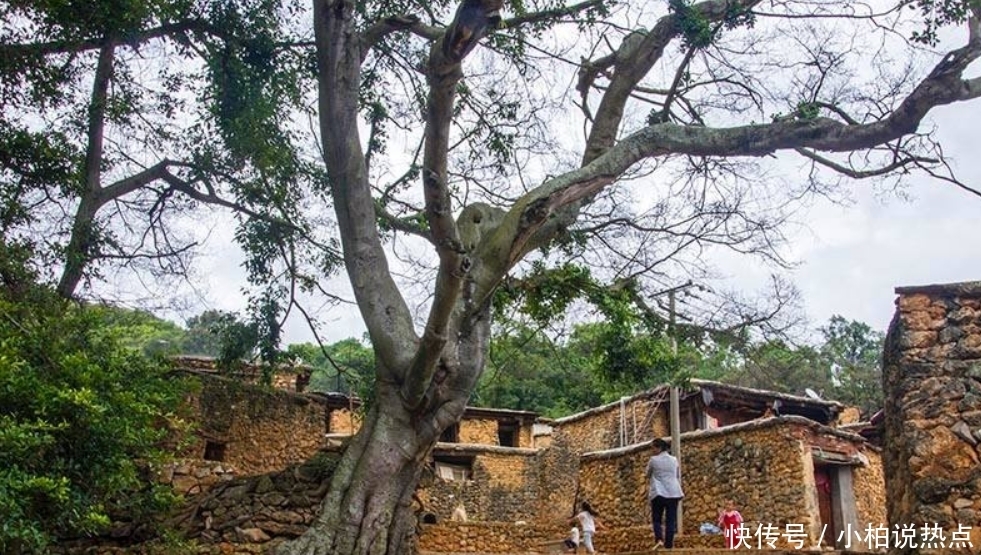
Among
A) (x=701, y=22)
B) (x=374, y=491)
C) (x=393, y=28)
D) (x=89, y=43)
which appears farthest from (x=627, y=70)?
(x=89, y=43)

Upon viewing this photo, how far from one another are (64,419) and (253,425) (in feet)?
34.4

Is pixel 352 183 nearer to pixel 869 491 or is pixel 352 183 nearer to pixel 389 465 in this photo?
pixel 389 465

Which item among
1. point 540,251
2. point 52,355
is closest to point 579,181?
point 540,251

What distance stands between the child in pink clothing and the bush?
8.80 metres

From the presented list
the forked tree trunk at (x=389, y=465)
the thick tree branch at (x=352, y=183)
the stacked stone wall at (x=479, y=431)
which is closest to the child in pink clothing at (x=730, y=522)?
the forked tree trunk at (x=389, y=465)

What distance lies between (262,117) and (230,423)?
7657 mm

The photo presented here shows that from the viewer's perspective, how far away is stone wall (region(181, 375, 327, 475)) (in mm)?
15695

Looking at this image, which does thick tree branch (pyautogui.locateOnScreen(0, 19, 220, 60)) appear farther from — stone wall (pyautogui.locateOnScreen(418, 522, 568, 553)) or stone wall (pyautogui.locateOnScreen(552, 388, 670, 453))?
stone wall (pyautogui.locateOnScreen(552, 388, 670, 453))

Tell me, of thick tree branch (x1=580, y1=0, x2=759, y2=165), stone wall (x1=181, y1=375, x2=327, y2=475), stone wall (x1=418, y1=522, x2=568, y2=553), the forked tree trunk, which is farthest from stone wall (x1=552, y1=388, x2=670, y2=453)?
the forked tree trunk

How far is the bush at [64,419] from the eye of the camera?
588 cm

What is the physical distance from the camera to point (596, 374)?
12.4 meters

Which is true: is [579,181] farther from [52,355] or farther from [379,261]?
[52,355]

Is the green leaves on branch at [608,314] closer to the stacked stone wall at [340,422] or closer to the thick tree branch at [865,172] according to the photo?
the thick tree branch at [865,172]

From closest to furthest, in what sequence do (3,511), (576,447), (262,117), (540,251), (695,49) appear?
(3,511) → (695,49) → (262,117) → (540,251) → (576,447)
